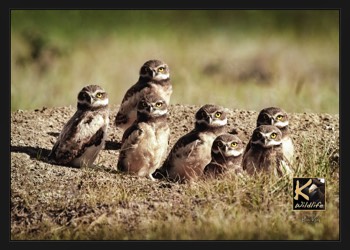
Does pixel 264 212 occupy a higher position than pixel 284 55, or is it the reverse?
pixel 284 55

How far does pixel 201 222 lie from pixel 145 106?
2.24 metres

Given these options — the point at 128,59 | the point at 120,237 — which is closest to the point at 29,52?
the point at 128,59

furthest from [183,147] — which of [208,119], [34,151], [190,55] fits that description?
[190,55]

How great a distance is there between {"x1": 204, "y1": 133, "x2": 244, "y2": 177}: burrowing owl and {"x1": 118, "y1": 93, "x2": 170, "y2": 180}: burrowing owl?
0.81 meters

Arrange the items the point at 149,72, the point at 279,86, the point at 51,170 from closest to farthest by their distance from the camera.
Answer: the point at 51,170
the point at 149,72
the point at 279,86

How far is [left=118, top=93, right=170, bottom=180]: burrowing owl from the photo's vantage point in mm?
14305

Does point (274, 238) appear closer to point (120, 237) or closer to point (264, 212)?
point (264, 212)

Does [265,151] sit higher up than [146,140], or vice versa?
[146,140]

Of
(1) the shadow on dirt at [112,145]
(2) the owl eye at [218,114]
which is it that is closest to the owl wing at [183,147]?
(2) the owl eye at [218,114]

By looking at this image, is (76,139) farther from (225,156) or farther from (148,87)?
(225,156)

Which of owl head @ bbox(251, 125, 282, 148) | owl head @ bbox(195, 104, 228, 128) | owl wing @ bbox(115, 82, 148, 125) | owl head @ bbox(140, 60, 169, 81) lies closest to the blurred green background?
owl head @ bbox(140, 60, 169, 81)

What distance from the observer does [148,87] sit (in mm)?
15742

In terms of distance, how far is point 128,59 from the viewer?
1794 cm

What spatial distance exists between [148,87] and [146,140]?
158 cm
